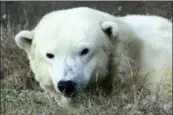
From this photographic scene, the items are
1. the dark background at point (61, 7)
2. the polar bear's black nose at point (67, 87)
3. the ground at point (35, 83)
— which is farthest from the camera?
the dark background at point (61, 7)

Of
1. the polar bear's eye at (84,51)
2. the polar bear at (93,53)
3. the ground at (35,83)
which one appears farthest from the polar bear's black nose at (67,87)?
the polar bear's eye at (84,51)

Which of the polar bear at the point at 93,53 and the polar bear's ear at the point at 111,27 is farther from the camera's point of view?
the polar bear's ear at the point at 111,27

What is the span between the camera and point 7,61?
741cm

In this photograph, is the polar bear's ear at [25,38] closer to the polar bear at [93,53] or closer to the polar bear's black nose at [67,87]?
the polar bear at [93,53]

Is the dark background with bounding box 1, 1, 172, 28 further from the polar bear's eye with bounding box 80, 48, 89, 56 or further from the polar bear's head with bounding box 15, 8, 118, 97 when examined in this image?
the polar bear's eye with bounding box 80, 48, 89, 56

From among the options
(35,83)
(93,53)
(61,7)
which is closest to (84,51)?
(93,53)

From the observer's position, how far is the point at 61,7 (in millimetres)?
9133

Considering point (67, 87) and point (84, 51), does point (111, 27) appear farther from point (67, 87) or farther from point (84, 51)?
point (67, 87)

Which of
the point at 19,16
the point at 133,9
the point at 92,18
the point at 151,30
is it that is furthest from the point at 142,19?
the point at 19,16

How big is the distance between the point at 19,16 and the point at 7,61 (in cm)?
200

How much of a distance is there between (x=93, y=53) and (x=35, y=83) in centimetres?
164

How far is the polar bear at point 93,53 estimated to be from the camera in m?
5.81

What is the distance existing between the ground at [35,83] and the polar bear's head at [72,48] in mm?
203

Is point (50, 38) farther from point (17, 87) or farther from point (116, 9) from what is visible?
point (116, 9)
